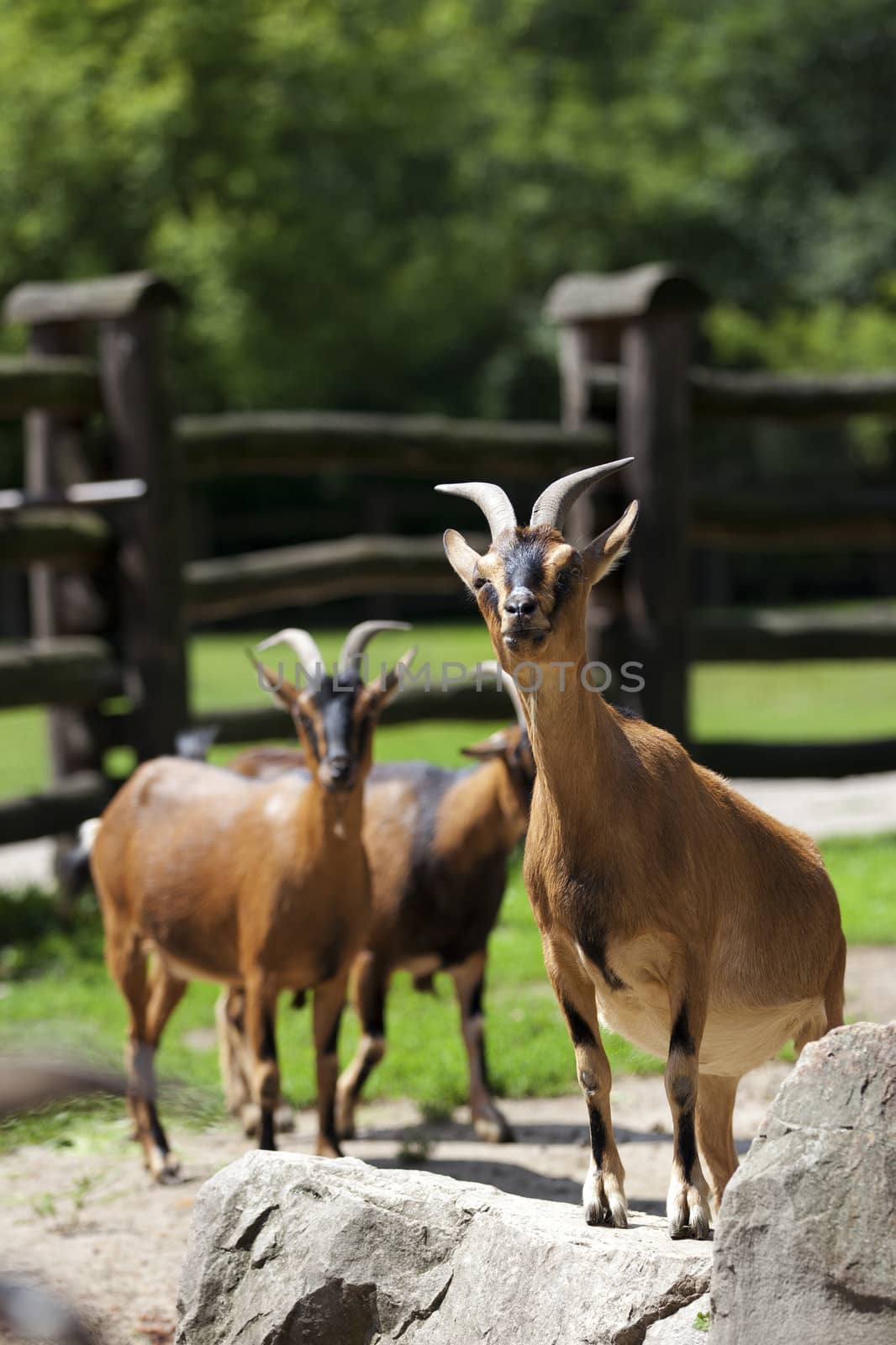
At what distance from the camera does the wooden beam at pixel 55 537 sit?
26.6ft

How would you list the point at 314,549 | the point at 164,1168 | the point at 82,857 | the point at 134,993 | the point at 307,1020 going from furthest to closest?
the point at 314,549 < the point at 307,1020 < the point at 82,857 < the point at 134,993 < the point at 164,1168

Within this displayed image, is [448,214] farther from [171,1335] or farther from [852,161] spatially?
[171,1335]

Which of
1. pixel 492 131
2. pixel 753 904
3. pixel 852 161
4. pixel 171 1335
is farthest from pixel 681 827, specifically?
pixel 492 131

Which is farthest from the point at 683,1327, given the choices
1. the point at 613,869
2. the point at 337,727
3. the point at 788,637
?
the point at 788,637

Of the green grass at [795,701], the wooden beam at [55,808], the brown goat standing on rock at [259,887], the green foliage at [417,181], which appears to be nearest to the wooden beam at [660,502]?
the wooden beam at [55,808]

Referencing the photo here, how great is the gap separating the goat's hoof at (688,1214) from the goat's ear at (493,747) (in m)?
2.64

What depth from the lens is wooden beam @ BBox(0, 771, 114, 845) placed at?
8125mm

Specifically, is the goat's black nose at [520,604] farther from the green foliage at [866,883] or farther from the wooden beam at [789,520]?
the wooden beam at [789,520]

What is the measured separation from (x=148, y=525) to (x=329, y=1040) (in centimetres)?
397

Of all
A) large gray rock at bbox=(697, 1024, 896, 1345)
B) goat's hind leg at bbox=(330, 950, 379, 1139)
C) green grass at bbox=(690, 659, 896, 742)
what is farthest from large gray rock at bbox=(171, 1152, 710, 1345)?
green grass at bbox=(690, 659, 896, 742)

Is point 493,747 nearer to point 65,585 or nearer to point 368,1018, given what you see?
point 368,1018

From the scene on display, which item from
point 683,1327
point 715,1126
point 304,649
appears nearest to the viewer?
point 683,1327

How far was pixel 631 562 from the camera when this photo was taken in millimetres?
9422

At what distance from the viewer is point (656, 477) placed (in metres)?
9.29
